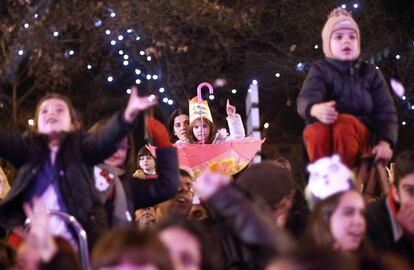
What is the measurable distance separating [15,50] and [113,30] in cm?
154

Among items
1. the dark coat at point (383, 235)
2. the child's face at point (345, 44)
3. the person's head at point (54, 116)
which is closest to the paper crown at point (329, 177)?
the dark coat at point (383, 235)

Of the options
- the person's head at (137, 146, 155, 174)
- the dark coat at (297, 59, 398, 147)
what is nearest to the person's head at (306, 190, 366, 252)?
the dark coat at (297, 59, 398, 147)

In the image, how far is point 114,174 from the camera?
19.6ft

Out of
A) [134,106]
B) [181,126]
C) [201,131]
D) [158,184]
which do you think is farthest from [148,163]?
[134,106]

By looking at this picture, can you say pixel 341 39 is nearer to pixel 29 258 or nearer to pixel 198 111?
pixel 29 258

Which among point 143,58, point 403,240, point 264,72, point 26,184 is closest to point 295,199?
point 403,240

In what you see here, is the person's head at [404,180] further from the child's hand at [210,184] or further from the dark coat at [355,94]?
the child's hand at [210,184]

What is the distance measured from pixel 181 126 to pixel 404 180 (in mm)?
3996

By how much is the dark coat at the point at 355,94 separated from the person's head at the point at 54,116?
1.33m

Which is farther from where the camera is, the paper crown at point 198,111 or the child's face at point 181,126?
the child's face at point 181,126

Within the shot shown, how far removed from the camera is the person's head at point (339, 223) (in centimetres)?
478

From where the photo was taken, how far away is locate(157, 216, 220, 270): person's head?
435 cm

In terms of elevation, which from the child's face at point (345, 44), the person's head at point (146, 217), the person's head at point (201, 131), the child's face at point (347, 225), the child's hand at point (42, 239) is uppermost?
the child's face at point (345, 44)

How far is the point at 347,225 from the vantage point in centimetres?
481
